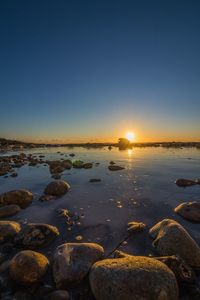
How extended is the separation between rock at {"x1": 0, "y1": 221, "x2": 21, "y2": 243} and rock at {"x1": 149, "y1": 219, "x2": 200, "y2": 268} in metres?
4.61

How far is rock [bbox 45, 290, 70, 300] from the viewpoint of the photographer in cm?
446

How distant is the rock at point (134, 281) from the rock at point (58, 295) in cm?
56

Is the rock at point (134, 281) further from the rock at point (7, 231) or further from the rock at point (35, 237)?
the rock at point (7, 231)

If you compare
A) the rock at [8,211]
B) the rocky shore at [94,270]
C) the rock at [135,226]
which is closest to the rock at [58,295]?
the rocky shore at [94,270]

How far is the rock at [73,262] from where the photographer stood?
16.3 feet

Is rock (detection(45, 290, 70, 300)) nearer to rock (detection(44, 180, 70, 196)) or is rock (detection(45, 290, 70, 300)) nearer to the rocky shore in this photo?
the rocky shore

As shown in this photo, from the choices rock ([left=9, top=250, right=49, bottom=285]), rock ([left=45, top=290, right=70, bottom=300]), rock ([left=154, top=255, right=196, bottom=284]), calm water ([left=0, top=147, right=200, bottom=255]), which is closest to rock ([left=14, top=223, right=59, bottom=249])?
calm water ([left=0, top=147, right=200, bottom=255])

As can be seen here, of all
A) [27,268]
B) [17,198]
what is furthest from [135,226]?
[17,198]

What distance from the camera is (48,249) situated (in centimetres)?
645

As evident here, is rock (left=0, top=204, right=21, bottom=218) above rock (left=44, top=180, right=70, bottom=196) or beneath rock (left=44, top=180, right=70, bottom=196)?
beneath

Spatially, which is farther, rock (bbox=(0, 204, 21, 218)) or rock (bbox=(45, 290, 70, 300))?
rock (bbox=(0, 204, 21, 218))

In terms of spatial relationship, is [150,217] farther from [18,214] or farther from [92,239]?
[18,214]

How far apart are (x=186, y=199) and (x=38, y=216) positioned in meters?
7.74

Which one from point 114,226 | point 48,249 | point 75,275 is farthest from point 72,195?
point 75,275
